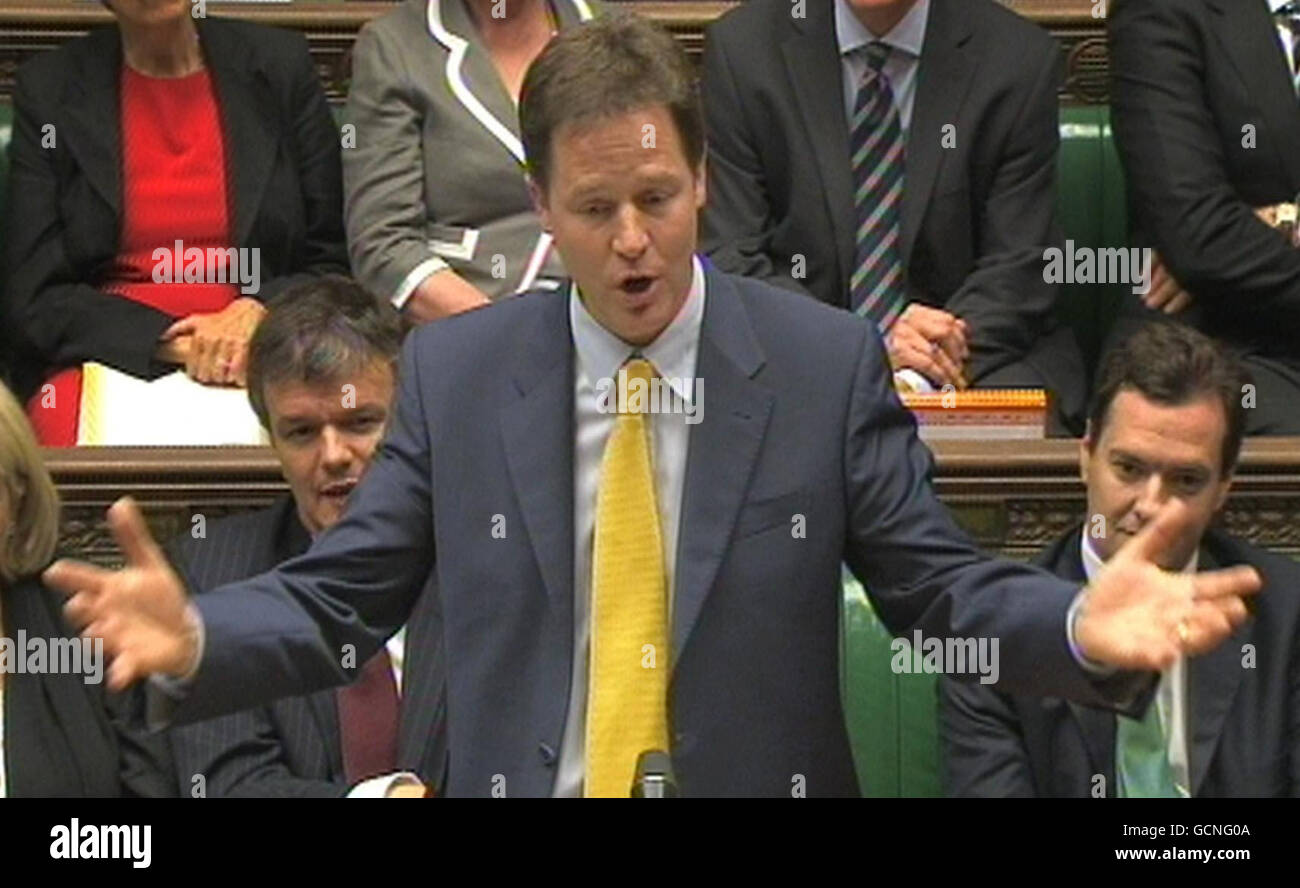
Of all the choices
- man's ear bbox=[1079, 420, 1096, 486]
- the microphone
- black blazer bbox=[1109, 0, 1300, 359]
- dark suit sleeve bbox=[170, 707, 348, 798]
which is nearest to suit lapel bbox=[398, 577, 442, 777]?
dark suit sleeve bbox=[170, 707, 348, 798]

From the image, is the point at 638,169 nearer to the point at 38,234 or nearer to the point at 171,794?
the point at 171,794

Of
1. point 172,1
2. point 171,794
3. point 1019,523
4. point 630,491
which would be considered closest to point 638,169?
point 630,491

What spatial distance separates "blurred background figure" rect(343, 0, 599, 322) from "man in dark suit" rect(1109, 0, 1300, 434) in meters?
0.67

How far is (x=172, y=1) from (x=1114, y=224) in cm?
119

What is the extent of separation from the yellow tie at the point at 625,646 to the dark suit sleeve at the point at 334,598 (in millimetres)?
139

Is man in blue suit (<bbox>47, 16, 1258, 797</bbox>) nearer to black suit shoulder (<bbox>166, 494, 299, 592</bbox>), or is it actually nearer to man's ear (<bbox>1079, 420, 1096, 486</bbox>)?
black suit shoulder (<bbox>166, 494, 299, 592</bbox>)

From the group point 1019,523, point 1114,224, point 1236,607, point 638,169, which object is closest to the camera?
point 1236,607

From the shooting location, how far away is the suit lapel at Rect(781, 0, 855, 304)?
3398 millimetres

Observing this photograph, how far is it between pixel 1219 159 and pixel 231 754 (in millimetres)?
1534

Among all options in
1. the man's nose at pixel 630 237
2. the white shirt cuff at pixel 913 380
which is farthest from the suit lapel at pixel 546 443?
the white shirt cuff at pixel 913 380

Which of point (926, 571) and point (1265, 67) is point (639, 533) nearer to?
point (926, 571)

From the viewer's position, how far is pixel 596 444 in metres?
2.17

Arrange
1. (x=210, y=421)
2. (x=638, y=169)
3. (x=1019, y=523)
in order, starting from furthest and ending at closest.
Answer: (x=210, y=421) < (x=1019, y=523) < (x=638, y=169)

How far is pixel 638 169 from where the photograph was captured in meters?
2.11
